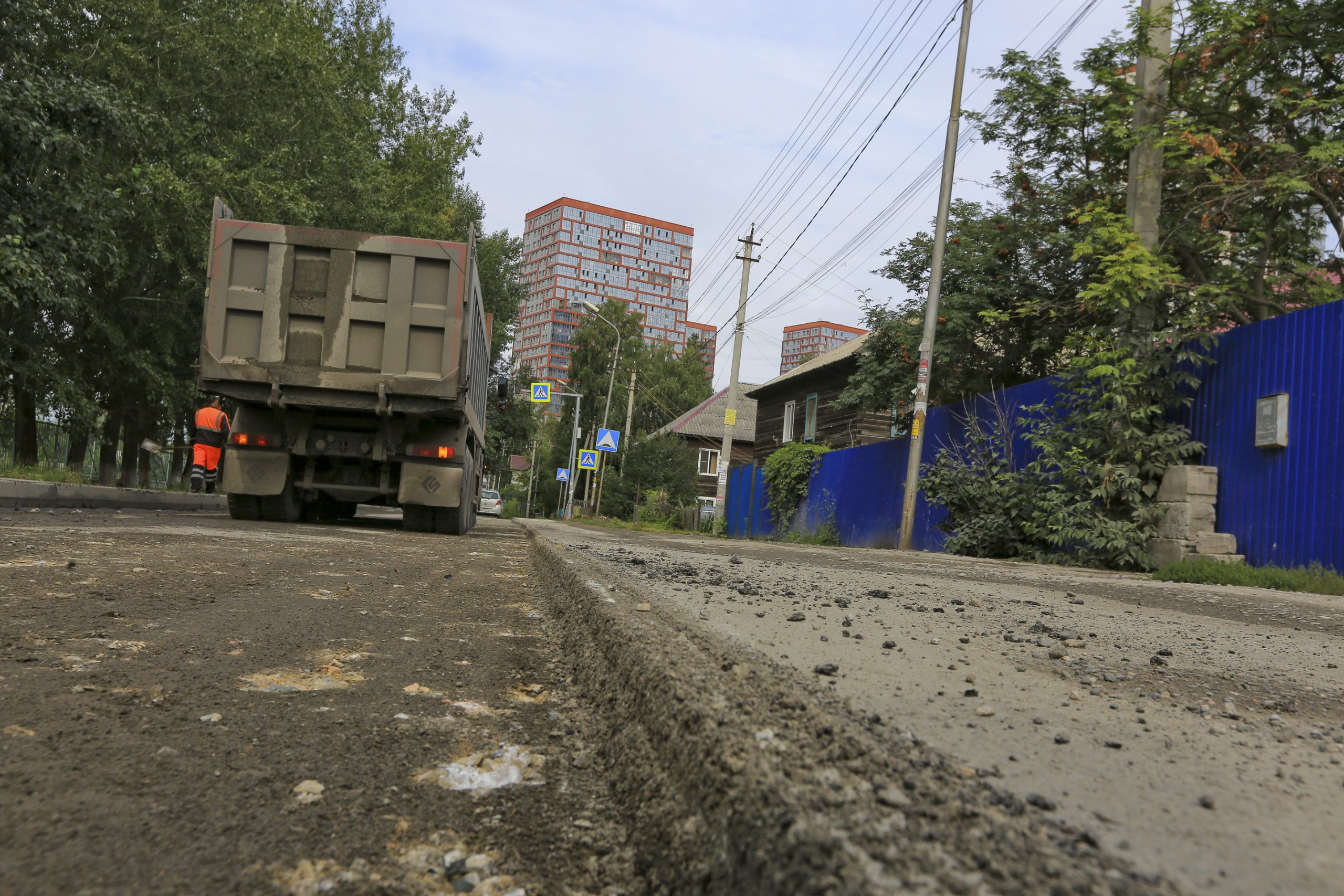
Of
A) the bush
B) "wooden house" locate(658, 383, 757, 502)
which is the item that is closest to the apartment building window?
the bush

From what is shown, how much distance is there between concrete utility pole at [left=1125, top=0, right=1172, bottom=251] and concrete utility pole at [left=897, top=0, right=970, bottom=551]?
4135 millimetres

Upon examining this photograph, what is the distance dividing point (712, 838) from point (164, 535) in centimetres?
653

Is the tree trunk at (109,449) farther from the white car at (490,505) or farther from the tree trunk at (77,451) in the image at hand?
the white car at (490,505)

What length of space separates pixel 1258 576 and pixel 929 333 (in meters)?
7.67

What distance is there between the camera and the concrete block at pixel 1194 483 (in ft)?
29.0

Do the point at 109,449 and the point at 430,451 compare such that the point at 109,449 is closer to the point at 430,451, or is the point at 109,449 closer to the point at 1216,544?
the point at 430,451

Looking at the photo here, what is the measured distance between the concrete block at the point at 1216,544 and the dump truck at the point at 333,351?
7464 mm

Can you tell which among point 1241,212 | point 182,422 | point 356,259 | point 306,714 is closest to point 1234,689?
point 306,714

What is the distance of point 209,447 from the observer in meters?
12.1

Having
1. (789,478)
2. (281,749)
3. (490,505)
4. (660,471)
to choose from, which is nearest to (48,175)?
(281,749)

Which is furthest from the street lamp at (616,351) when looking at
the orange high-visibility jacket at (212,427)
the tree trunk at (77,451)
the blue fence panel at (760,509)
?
the orange high-visibility jacket at (212,427)

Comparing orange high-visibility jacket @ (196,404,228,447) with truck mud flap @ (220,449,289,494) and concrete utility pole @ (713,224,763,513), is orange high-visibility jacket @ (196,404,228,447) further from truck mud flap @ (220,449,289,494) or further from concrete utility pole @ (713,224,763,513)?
concrete utility pole @ (713,224,763,513)

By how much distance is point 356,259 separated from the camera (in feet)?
31.3

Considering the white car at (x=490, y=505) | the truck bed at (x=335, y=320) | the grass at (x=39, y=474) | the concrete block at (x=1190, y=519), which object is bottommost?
the white car at (x=490, y=505)
